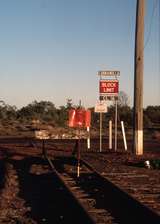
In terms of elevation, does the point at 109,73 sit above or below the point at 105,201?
above

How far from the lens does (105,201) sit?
13.4 meters

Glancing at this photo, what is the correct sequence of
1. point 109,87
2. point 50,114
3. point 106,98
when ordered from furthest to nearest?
point 50,114
point 106,98
point 109,87

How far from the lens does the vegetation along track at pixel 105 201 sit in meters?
11.2

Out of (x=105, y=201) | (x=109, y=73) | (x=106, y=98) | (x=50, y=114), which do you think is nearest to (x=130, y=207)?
(x=105, y=201)

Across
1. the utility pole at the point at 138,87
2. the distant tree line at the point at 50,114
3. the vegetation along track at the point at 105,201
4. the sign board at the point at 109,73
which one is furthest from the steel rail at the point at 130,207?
the distant tree line at the point at 50,114

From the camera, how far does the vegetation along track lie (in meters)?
11.2

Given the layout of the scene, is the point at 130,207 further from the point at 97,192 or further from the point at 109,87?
the point at 109,87

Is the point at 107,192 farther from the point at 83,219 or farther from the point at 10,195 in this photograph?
the point at 83,219

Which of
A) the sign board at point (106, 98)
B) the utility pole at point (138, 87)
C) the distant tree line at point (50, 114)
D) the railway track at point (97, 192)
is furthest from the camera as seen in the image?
the distant tree line at point (50, 114)

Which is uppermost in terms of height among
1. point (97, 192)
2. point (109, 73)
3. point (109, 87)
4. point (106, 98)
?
point (109, 73)

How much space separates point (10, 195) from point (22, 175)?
5.21 meters

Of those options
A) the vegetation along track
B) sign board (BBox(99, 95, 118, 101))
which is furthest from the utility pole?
the vegetation along track

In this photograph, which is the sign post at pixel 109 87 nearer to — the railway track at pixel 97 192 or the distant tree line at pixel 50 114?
the railway track at pixel 97 192

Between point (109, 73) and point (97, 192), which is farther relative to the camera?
point (109, 73)
